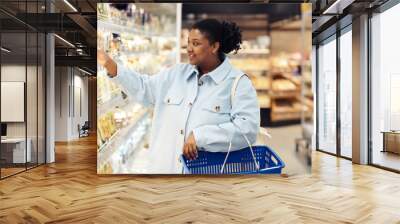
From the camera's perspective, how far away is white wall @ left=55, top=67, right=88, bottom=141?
45.9ft

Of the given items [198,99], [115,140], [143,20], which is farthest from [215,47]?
[115,140]

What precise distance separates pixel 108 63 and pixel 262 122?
2284 mm

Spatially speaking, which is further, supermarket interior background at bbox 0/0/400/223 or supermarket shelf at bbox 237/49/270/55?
supermarket shelf at bbox 237/49/270/55

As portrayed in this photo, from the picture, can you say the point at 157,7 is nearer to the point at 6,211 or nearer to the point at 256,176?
the point at 256,176

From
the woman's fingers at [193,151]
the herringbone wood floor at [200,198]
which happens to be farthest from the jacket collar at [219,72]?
the herringbone wood floor at [200,198]

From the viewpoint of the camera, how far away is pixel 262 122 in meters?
5.86

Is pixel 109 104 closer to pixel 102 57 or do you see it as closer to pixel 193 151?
pixel 102 57

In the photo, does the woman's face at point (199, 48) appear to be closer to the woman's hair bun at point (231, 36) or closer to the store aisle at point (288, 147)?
the woman's hair bun at point (231, 36)

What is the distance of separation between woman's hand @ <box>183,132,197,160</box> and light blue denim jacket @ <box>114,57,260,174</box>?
0.06 m

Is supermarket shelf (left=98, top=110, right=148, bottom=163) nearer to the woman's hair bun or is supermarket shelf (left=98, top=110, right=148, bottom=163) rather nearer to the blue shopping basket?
the blue shopping basket

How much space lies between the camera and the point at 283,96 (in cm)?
591

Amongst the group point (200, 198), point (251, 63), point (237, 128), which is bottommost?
point (200, 198)

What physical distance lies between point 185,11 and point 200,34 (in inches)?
15.2

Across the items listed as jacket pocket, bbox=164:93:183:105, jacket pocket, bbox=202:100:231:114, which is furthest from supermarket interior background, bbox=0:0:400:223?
jacket pocket, bbox=202:100:231:114
